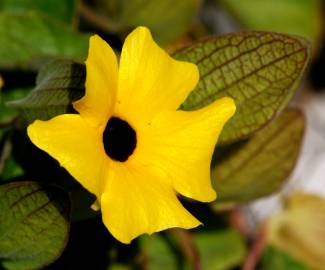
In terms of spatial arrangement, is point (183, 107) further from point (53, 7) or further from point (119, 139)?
point (53, 7)

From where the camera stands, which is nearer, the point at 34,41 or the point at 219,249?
the point at 34,41

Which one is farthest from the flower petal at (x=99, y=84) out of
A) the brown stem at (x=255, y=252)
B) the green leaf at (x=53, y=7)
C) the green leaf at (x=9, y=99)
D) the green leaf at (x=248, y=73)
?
the brown stem at (x=255, y=252)

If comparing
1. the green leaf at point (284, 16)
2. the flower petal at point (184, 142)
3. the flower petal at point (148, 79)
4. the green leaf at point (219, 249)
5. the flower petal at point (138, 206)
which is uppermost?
the flower petal at point (148, 79)

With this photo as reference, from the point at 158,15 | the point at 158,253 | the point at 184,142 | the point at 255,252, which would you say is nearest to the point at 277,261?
the point at 255,252

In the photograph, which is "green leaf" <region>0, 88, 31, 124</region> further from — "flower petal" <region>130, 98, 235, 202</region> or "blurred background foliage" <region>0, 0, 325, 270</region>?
"flower petal" <region>130, 98, 235, 202</region>

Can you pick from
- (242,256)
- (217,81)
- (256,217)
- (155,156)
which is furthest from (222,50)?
(256,217)

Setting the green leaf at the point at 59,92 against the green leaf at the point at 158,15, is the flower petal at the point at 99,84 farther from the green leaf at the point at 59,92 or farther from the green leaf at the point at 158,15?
the green leaf at the point at 158,15
